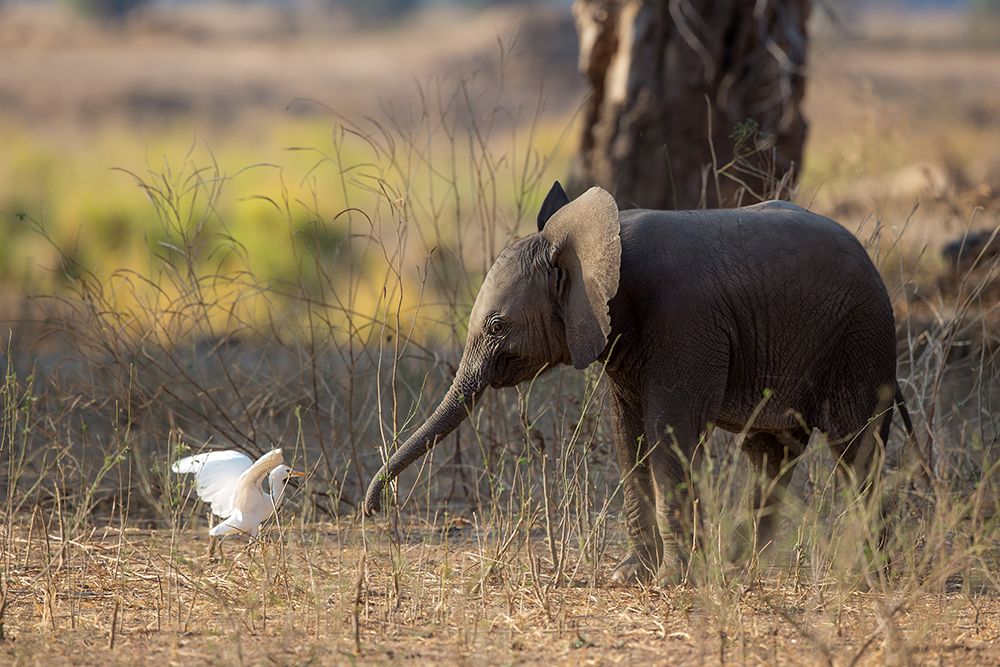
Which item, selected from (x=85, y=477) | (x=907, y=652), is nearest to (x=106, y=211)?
(x=85, y=477)

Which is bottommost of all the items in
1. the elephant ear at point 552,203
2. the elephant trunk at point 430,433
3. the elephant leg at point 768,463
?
the elephant leg at point 768,463

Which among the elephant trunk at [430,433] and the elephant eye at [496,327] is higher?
the elephant eye at [496,327]

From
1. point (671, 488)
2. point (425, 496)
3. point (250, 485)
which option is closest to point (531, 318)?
point (671, 488)

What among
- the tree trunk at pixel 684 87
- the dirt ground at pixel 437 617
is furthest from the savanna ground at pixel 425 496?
the tree trunk at pixel 684 87

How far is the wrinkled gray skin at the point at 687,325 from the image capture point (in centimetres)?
556

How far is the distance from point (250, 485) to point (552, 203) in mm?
1615

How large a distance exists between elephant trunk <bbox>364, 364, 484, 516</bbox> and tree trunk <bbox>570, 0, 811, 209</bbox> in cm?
452

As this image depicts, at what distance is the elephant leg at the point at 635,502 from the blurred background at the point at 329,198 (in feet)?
2.01

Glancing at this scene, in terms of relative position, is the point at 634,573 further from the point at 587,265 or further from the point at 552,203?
the point at 552,203

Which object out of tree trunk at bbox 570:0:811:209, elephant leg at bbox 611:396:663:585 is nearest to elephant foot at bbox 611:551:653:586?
elephant leg at bbox 611:396:663:585

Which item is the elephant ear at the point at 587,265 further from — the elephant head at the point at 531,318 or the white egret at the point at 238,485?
the white egret at the point at 238,485

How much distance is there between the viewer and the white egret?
566cm

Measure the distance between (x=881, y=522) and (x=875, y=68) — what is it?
31844 millimetres

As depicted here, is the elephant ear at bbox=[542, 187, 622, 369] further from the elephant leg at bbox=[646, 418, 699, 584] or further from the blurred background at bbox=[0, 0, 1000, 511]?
the blurred background at bbox=[0, 0, 1000, 511]
